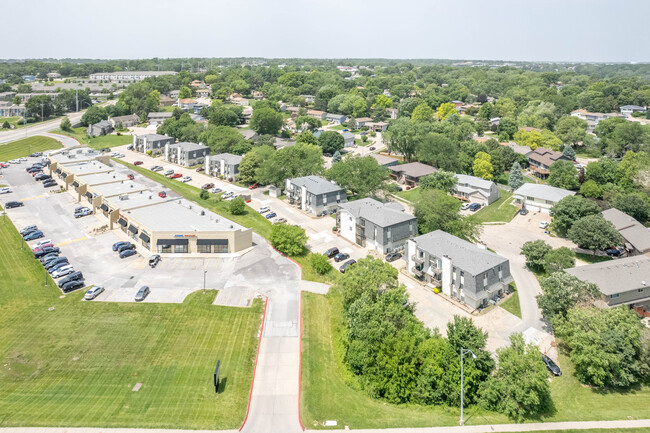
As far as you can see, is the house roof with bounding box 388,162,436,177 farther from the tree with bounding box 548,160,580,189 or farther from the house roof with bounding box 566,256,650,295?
the house roof with bounding box 566,256,650,295

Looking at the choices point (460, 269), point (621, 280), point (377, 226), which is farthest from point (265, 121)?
point (621, 280)

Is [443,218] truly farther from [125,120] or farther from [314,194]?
[125,120]

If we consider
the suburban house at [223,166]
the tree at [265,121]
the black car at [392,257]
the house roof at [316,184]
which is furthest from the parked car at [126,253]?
the tree at [265,121]

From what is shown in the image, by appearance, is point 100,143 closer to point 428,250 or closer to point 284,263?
point 284,263

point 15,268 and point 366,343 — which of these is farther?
point 15,268

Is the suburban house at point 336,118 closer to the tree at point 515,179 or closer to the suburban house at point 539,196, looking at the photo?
the tree at point 515,179

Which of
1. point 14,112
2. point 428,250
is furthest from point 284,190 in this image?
point 14,112
